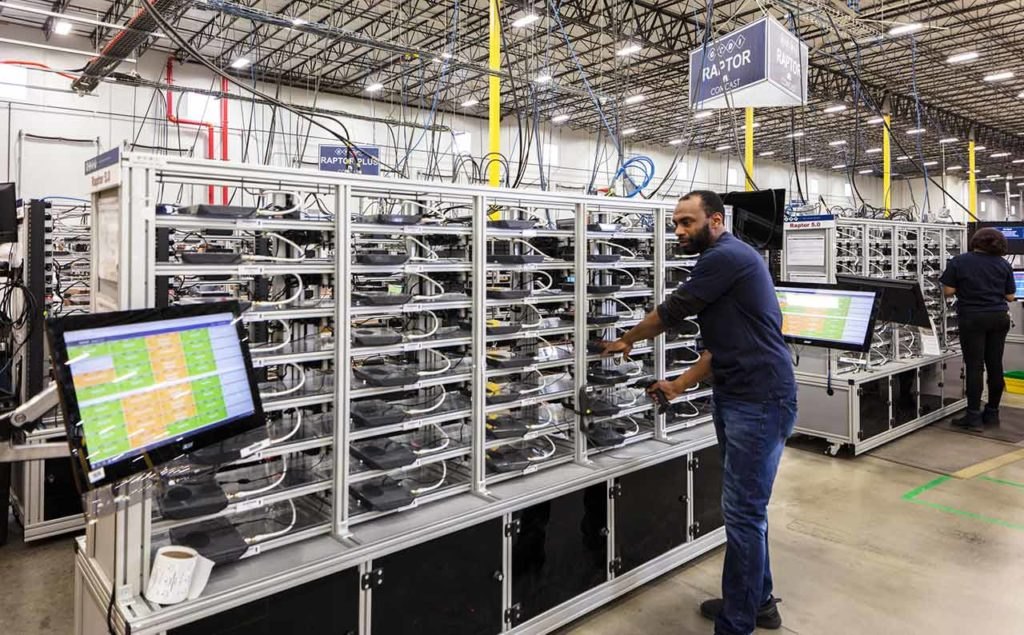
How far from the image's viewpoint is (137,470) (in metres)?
1.45

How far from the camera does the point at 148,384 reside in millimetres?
1531

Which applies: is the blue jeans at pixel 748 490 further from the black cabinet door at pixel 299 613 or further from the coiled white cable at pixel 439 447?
the black cabinet door at pixel 299 613

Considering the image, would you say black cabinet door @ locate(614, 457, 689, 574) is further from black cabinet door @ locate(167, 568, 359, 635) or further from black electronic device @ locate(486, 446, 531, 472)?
black cabinet door @ locate(167, 568, 359, 635)

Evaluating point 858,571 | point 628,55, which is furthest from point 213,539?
point 628,55

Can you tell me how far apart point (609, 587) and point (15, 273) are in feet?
11.7

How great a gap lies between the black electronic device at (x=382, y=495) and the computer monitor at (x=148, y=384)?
0.60m

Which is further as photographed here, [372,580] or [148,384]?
[372,580]

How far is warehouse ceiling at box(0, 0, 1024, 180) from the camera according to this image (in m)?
8.39

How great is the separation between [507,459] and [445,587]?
58cm

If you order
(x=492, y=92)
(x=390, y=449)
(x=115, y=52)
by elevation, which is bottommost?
(x=390, y=449)

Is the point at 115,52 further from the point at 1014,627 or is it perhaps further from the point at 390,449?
the point at 1014,627

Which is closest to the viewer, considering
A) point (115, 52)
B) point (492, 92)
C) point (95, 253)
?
point (95, 253)

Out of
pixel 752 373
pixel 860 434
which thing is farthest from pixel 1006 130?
pixel 752 373

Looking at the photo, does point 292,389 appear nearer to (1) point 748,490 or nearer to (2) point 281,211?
(2) point 281,211
